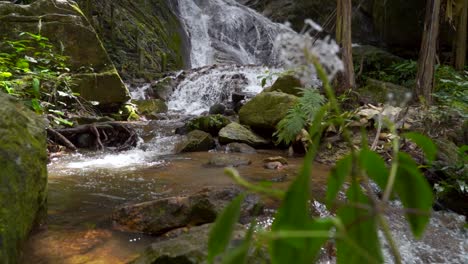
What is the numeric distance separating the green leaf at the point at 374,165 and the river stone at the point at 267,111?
6.00 m

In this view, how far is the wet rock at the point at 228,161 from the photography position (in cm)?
518

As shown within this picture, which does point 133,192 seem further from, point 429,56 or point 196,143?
point 429,56

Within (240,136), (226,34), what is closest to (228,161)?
(240,136)

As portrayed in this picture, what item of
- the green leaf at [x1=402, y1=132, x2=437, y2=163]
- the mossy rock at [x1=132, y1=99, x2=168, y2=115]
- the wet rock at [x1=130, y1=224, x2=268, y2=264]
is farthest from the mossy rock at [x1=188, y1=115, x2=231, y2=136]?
the green leaf at [x1=402, y1=132, x2=437, y2=163]

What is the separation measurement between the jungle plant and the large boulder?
810 centimetres

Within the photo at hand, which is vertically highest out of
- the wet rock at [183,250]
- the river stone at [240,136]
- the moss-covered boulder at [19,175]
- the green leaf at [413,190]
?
the green leaf at [413,190]

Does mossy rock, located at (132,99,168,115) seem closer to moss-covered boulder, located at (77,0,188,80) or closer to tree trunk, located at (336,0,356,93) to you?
moss-covered boulder, located at (77,0,188,80)

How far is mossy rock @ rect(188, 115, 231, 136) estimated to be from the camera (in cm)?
737

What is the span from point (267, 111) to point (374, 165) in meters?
6.38

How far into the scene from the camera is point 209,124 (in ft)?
24.2

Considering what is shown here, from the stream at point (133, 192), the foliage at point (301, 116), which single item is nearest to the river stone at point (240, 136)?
the stream at point (133, 192)

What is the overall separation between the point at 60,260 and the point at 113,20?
12134mm

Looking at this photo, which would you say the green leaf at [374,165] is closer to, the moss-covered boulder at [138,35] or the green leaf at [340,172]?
the green leaf at [340,172]

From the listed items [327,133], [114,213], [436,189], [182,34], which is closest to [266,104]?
[327,133]
